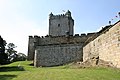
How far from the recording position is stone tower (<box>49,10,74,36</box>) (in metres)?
62.9

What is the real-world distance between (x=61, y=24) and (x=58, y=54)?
2331 centimetres

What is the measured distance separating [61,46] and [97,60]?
1543 cm

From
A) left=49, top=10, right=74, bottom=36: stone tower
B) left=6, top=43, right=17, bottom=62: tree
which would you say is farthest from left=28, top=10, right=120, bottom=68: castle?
left=6, top=43, right=17, bottom=62: tree

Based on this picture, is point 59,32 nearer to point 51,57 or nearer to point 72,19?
point 72,19

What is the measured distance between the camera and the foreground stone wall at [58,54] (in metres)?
40.2

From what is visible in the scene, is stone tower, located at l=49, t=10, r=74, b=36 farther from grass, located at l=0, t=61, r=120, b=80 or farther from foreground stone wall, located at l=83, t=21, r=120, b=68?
grass, located at l=0, t=61, r=120, b=80

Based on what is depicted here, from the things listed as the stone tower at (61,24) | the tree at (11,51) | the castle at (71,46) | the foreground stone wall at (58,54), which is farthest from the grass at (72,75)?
the tree at (11,51)

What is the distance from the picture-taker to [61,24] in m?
A: 63.6

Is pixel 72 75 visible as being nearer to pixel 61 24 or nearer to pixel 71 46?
pixel 71 46

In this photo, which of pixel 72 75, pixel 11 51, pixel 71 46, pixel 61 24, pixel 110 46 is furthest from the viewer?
pixel 11 51

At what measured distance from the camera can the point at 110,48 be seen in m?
23.1

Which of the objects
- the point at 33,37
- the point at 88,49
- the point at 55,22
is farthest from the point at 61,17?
the point at 88,49

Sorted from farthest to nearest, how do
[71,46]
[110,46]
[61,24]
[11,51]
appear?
1. [11,51]
2. [61,24]
3. [71,46]
4. [110,46]

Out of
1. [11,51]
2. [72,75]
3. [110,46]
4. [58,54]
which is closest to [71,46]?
[58,54]
